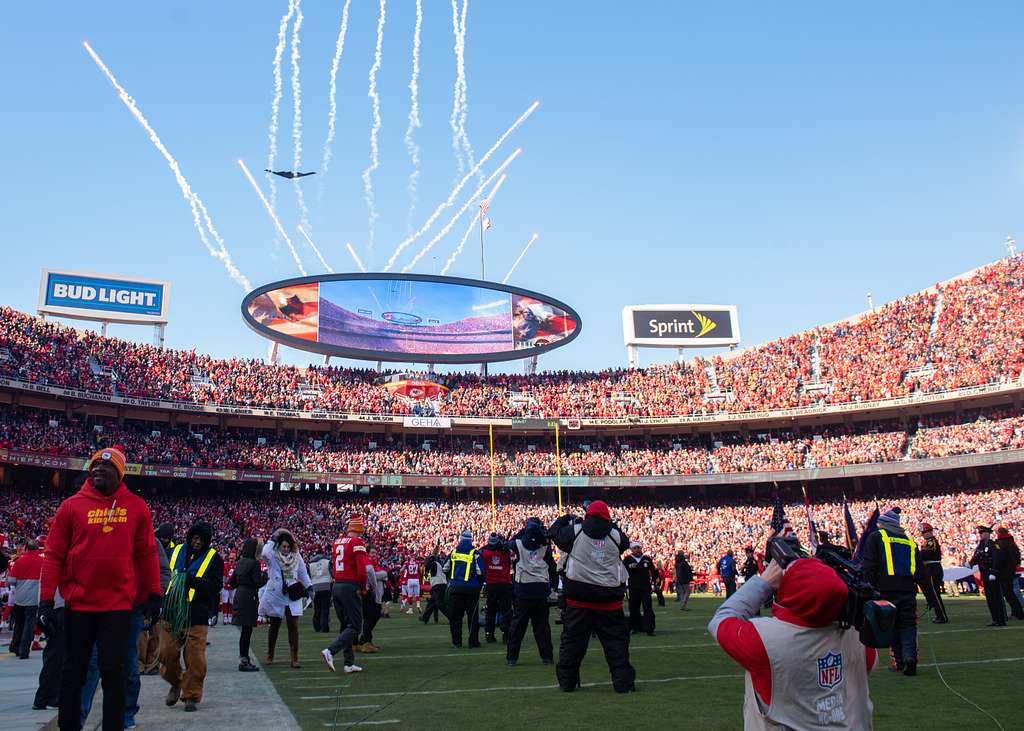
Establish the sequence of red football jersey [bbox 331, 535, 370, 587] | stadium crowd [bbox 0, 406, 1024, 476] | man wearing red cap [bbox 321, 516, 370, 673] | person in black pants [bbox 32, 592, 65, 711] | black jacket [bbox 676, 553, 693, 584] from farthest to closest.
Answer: stadium crowd [bbox 0, 406, 1024, 476] < black jacket [bbox 676, 553, 693, 584] < red football jersey [bbox 331, 535, 370, 587] < man wearing red cap [bbox 321, 516, 370, 673] < person in black pants [bbox 32, 592, 65, 711]

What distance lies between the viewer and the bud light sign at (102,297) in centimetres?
5081

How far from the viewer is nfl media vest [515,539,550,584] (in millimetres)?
10922

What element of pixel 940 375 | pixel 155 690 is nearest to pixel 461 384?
pixel 940 375

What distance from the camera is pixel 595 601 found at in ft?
28.4

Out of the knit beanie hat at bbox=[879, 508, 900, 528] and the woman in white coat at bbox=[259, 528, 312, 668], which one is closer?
the knit beanie hat at bbox=[879, 508, 900, 528]

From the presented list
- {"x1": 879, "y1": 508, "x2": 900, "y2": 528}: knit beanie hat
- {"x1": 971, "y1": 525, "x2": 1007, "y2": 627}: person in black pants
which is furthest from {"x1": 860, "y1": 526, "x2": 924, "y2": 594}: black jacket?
{"x1": 971, "y1": 525, "x2": 1007, "y2": 627}: person in black pants

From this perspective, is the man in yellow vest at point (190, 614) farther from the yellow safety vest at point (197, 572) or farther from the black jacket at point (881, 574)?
the black jacket at point (881, 574)

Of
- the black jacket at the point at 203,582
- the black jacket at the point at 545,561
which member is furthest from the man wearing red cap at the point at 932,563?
the black jacket at the point at 203,582

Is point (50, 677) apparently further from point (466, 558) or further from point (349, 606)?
point (466, 558)

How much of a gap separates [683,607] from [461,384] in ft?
114

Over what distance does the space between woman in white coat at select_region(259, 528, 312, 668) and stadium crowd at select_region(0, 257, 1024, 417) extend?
113 feet

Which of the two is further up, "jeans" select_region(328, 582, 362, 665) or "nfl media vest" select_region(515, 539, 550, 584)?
"nfl media vest" select_region(515, 539, 550, 584)

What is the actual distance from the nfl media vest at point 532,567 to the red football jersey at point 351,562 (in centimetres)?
250

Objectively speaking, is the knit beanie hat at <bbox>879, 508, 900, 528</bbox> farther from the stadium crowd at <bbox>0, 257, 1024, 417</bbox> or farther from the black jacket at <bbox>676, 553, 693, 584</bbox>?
the stadium crowd at <bbox>0, 257, 1024, 417</bbox>
